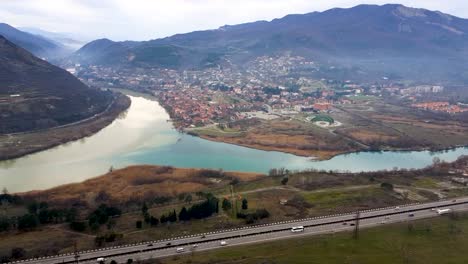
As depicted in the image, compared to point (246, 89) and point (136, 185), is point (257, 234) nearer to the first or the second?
point (136, 185)

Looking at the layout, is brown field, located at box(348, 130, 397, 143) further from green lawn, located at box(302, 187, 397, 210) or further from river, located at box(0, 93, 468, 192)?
green lawn, located at box(302, 187, 397, 210)

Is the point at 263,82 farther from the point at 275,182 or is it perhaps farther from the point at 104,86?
the point at 275,182

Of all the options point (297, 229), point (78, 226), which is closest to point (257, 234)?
point (297, 229)

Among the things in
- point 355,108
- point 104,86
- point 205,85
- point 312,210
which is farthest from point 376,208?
point 104,86

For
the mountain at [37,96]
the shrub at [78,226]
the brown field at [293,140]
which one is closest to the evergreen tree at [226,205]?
the shrub at [78,226]

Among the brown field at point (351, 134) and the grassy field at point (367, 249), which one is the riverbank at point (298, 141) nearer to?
the brown field at point (351, 134)

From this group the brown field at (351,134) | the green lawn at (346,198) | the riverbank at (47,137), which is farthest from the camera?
the brown field at (351,134)

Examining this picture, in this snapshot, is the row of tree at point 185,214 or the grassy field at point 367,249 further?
the row of tree at point 185,214

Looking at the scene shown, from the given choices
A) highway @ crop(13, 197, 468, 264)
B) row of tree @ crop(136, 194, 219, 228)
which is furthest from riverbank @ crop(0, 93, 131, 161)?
highway @ crop(13, 197, 468, 264)
